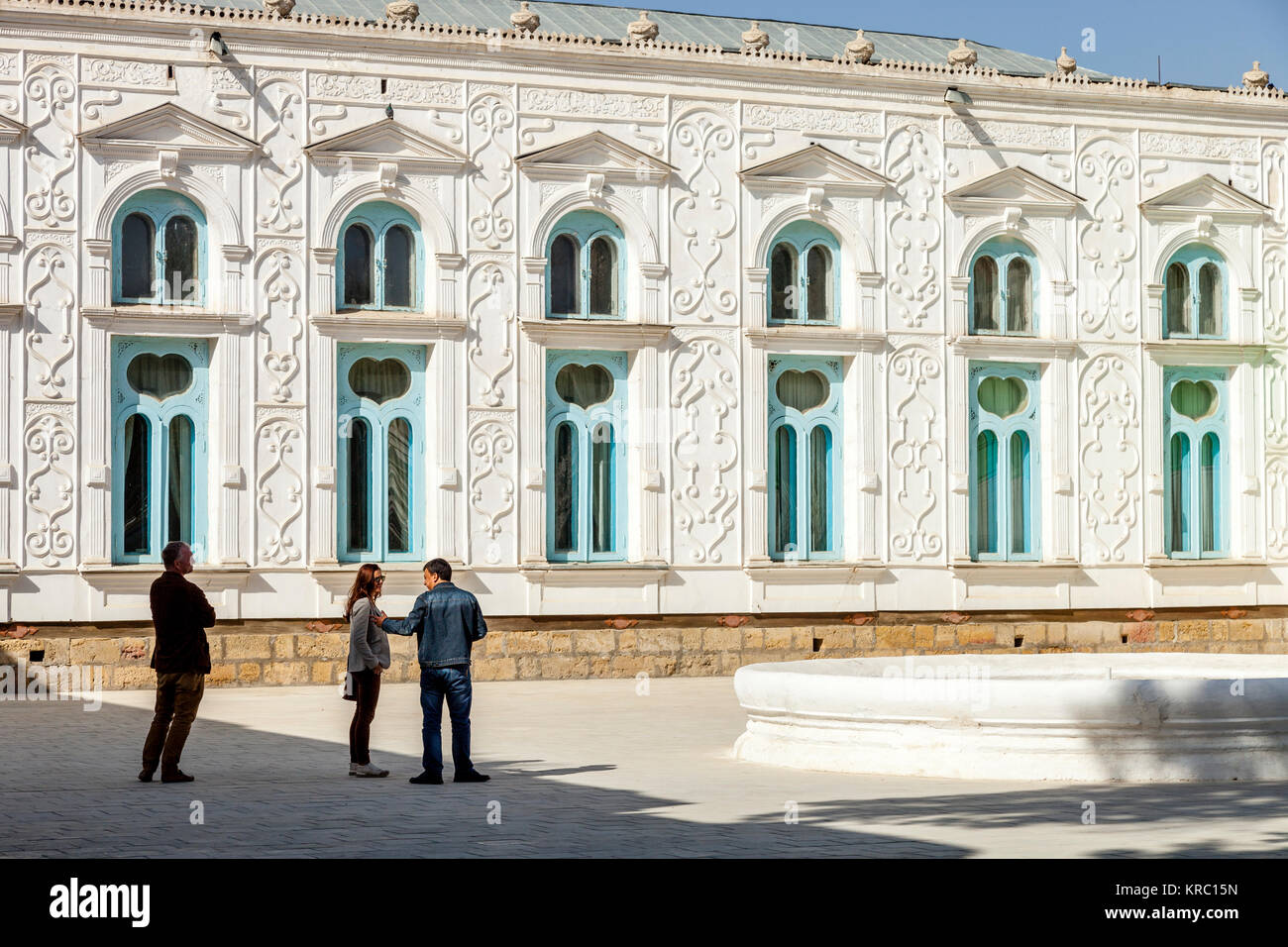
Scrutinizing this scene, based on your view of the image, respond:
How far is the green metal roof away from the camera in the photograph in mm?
27906

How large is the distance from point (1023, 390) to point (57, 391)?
528 inches

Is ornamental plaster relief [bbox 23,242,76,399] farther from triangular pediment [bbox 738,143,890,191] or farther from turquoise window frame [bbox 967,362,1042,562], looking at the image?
turquoise window frame [bbox 967,362,1042,562]

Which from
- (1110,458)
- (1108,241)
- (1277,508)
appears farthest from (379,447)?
(1277,508)

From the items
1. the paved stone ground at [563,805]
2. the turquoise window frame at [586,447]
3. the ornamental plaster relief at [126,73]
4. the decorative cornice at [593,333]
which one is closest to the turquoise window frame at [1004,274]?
the decorative cornice at [593,333]

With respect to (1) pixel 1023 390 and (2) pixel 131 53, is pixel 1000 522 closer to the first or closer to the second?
(1) pixel 1023 390

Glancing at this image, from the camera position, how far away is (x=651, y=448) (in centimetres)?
2566

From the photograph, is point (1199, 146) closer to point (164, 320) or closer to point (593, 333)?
point (593, 333)

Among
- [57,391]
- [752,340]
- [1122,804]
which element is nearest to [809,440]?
[752,340]

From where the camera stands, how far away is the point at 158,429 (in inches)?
942

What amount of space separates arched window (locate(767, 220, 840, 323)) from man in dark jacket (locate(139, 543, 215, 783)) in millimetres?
13337

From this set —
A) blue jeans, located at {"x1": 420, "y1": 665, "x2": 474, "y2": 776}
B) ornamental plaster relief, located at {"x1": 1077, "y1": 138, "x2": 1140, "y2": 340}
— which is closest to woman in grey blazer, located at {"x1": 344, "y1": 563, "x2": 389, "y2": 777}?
blue jeans, located at {"x1": 420, "y1": 665, "x2": 474, "y2": 776}

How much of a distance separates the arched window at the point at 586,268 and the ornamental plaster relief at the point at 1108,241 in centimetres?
696

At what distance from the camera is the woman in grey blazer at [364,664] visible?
14.7 meters

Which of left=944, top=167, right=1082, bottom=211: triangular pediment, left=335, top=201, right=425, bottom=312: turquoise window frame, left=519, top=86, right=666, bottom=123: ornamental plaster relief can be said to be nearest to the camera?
left=335, top=201, right=425, bottom=312: turquoise window frame
